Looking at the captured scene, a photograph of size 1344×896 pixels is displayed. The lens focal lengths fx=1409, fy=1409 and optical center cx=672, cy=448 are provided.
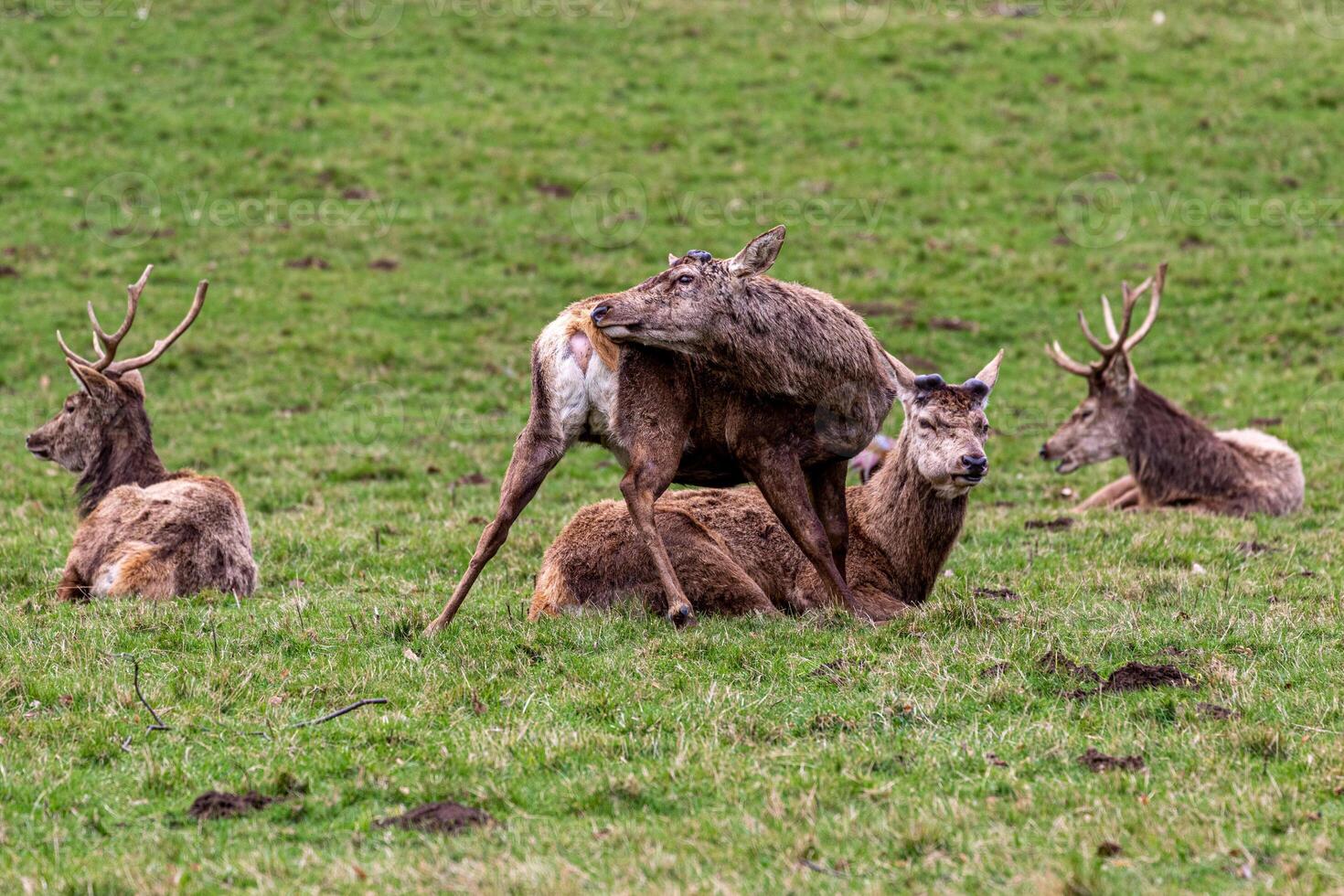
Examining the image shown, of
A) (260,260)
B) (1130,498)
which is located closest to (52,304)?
(260,260)

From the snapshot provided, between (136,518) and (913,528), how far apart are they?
199 inches

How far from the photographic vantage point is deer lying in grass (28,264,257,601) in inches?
353

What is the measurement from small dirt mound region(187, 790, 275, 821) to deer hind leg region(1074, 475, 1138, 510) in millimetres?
9582

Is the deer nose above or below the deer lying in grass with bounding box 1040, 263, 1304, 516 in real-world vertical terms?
above

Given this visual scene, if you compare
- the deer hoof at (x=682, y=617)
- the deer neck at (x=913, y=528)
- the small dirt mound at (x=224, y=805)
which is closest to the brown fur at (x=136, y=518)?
the deer hoof at (x=682, y=617)

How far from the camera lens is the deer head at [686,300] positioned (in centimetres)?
758

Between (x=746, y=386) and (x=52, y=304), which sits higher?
(x=746, y=386)

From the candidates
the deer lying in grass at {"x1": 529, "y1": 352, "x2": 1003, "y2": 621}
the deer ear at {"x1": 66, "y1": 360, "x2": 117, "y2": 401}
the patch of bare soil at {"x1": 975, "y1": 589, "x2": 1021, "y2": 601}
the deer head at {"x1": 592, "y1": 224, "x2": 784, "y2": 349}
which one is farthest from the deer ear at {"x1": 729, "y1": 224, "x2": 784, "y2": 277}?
the deer ear at {"x1": 66, "y1": 360, "x2": 117, "y2": 401}

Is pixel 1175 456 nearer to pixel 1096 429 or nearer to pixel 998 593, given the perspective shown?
pixel 1096 429

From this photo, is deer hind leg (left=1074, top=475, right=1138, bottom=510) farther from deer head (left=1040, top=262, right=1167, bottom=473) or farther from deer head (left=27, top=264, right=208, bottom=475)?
deer head (left=27, top=264, right=208, bottom=475)

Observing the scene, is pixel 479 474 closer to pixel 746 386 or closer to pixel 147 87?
pixel 746 386

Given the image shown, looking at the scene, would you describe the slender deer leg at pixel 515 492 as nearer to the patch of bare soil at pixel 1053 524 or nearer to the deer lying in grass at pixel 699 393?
the deer lying in grass at pixel 699 393

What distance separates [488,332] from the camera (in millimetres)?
19422

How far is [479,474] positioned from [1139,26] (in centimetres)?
2220
